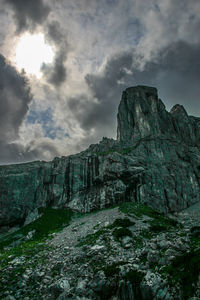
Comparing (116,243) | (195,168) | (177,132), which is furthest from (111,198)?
(177,132)

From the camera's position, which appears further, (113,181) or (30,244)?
(113,181)

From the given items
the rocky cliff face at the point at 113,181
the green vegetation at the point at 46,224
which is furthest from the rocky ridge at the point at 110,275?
the rocky cliff face at the point at 113,181

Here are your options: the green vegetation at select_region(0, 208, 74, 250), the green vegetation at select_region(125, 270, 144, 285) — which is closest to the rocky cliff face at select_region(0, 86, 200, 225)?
the green vegetation at select_region(0, 208, 74, 250)

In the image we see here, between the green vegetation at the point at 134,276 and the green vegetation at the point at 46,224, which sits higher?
the green vegetation at the point at 46,224

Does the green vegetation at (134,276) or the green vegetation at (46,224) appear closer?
the green vegetation at (134,276)

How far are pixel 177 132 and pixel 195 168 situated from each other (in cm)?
4384

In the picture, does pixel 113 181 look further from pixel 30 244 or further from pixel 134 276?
pixel 134 276

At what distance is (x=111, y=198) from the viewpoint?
2874 inches

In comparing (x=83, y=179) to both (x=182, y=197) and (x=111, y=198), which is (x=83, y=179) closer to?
(x=111, y=198)

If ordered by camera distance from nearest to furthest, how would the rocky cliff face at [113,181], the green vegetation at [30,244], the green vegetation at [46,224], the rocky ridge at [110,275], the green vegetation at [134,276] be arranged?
the rocky ridge at [110,275] < the green vegetation at [134,276] < the green vegetation at [30,244] < the green vegetation at [46,224] < the rocky cliff face at [113,181]

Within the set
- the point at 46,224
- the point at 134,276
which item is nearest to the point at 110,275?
the point at 134,276

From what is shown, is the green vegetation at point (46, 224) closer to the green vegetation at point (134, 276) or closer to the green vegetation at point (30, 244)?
the green vegetation at point (30, 244)

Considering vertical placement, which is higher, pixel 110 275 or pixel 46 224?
pixel 46 224

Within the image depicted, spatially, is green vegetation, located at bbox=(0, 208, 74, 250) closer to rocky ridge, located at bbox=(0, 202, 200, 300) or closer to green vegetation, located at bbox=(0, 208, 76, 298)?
green vegetation, located at bbox=(0, 208, 76, 298)
